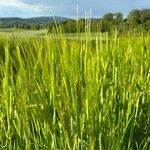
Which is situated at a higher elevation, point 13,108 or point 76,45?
point 76,45

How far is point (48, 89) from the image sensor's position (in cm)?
166

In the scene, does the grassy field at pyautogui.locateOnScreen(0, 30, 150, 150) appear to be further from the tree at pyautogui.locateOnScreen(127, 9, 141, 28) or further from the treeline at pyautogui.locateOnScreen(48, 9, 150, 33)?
the tree at pyautogui.locateOnScreen(127, 9, 141, 28)

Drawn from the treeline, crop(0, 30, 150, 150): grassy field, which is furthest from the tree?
crop(0, 30, 150, 150): grassy field

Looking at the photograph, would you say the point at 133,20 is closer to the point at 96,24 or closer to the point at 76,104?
the point at 96,24

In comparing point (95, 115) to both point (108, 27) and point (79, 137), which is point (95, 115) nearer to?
point (79, 137)

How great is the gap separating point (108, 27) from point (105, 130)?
3.17ft

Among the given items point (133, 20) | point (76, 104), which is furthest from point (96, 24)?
point (133, 20)

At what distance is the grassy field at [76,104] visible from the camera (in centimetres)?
151

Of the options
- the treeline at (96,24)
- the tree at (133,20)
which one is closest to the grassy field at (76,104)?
the treeline at (96,24)

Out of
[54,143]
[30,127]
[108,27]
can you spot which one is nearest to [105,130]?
[54,143]

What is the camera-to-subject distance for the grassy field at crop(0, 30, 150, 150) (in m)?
1.51

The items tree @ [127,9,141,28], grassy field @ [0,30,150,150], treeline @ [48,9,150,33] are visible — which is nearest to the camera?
grassy field @ [0,30,150,150]

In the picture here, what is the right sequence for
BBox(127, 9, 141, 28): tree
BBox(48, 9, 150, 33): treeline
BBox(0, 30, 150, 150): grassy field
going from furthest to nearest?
BBox(127, 9, 141, 28): tree → BBox(48, 9, 150, 33): treeline → BBox(0, 30, 150, 150): grassy field

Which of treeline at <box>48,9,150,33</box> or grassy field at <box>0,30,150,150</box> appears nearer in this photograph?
grassy field at <box>0,30,150,150</box>
